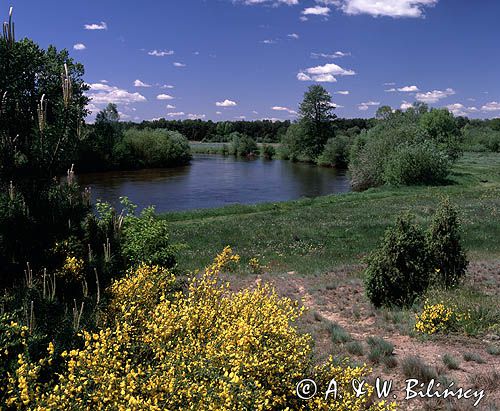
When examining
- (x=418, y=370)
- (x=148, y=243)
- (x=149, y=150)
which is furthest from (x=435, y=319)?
(x=149, y=150)

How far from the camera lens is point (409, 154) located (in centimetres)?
5169

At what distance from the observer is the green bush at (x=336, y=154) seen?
279ft

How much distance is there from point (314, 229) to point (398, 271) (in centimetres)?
1571

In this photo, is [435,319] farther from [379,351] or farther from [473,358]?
[379,351]

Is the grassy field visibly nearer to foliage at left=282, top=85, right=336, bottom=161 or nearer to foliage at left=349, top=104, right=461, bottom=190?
foliage at left=349, top=104, right=461, bottom=190

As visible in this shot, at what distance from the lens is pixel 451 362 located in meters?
6.53

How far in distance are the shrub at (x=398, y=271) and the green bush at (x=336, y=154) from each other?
74.7 m

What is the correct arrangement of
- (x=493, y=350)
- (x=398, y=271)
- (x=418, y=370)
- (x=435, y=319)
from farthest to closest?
1. (x=398, y=271)
2. (x=435, y=319)
3. (x=493, y=350)
4. (x=418, y=370)

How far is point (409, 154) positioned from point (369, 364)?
160 feet

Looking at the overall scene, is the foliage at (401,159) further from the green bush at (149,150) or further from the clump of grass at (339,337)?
the clump of grass at (339,337)

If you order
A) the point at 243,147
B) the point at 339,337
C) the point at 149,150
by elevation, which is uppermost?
the point at 243,147

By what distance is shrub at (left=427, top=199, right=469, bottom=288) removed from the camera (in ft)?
36.7

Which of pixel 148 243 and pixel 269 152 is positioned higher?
pixel 269 152

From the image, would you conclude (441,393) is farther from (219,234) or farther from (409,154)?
(409,154)
